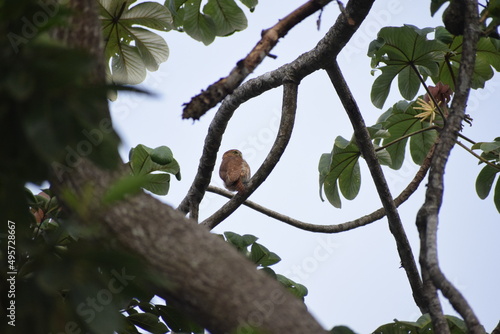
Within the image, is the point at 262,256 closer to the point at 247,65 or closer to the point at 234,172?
the point at 247,65

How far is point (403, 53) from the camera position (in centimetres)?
355

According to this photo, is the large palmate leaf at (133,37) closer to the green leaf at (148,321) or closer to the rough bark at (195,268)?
the green leaf at (148,321)

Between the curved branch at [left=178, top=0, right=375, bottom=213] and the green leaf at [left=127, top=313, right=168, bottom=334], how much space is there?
0.94 meters

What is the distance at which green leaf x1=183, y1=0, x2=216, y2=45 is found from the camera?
12.5 ft

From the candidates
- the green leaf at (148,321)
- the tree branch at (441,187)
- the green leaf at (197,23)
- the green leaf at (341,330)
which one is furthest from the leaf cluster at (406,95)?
the green leaf at (341,330)

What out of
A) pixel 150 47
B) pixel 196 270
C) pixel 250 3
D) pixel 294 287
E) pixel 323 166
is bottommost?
pixel 196 270

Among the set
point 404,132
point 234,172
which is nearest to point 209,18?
point 234,172

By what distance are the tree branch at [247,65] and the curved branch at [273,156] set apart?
4.14 ft

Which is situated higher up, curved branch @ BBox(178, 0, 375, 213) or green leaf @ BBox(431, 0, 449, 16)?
green leaf @ BBox(431, 0, 449, 16)

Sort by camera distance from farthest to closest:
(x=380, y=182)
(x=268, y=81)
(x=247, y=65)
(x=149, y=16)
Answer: (x=149, y=16)
(x=268, y=81)
(x=380, y=182)
(x=247, y=65)

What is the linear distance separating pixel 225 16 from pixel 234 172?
3.54ft

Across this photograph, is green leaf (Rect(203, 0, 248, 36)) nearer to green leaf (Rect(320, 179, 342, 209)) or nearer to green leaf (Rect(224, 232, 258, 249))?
green leaf (Rect(320, 179, 342, 209))

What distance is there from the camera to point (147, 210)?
1417mm

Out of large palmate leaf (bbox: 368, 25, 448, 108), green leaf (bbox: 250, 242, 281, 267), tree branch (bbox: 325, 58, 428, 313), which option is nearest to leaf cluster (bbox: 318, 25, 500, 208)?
large palmate leaf (bbox: 368, 25, 448, 108)
